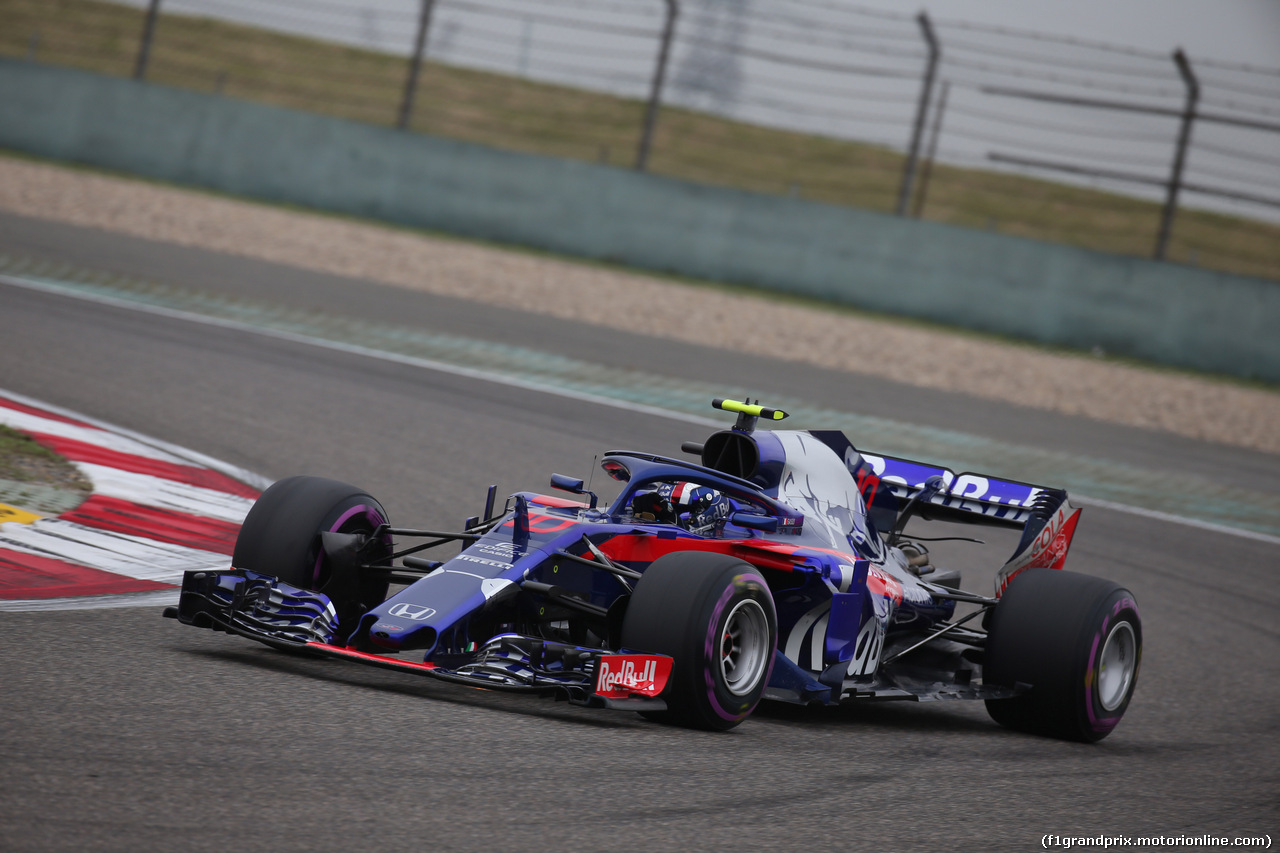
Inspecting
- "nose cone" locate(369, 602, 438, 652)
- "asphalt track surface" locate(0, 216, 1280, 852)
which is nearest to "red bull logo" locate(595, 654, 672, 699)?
"asphalt track surface" locate(0, 216, 1280, 852)

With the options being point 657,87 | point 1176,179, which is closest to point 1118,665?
point 1176,179

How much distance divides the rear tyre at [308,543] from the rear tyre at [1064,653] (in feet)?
8.47

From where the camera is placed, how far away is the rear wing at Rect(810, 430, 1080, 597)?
685 cm

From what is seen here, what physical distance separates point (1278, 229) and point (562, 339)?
22187 mm

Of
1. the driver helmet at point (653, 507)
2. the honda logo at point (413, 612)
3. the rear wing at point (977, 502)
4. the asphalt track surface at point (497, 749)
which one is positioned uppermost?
the rear wing at point (977, 502)

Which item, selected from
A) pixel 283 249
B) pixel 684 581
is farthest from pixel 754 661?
pixel 283 249

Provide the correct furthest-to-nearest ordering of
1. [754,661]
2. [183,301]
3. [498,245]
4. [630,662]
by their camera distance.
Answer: [498,245] → [183,301] → [754,661] → [630,662]

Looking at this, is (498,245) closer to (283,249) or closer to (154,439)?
(283,249)

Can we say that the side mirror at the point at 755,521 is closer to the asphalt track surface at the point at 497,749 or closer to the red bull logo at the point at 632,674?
the asphalt track surface at the point at 497,749

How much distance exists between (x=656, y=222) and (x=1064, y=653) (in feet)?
52.4

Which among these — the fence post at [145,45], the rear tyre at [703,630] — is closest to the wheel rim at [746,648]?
the rear tyre at [703,630]

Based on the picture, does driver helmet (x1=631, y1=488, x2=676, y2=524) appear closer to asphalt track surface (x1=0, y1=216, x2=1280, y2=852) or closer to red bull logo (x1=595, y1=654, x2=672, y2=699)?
asphalt track surface (x1=0, y1=216, x2=1280, y2=852)

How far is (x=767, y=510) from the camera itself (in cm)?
606

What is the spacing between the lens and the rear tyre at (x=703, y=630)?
500 centimetres
